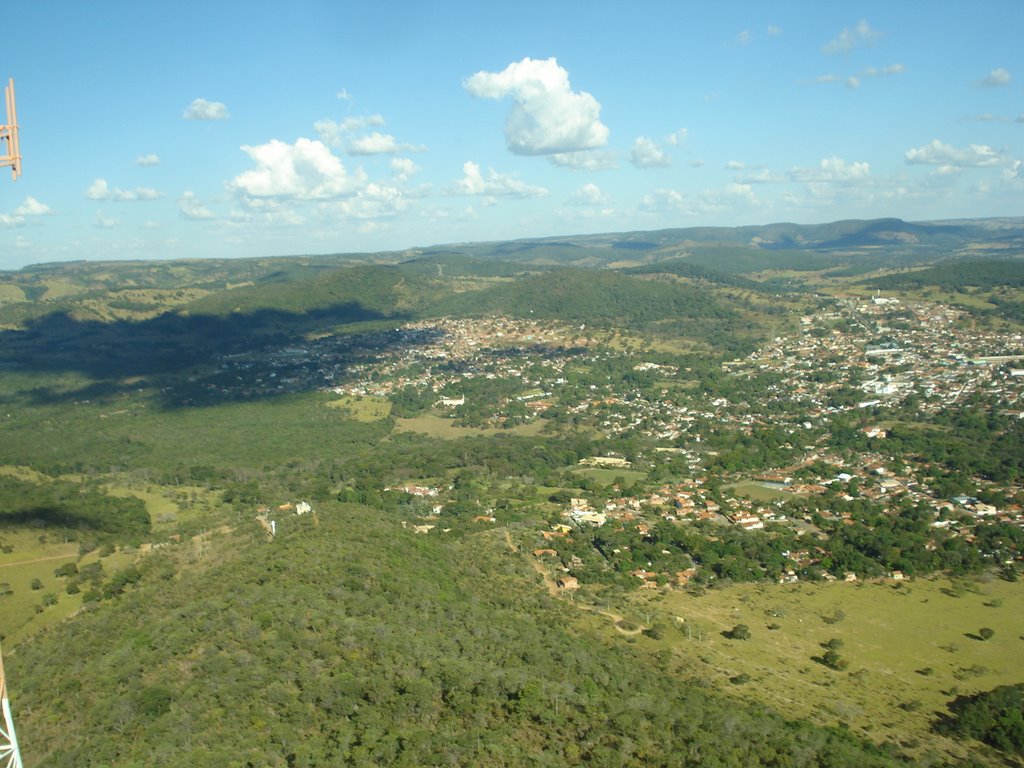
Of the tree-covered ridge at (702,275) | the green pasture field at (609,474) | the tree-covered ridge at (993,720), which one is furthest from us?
the tree-covered ridge at (702,275)

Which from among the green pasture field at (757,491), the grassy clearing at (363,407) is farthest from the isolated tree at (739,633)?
the grassy clearing at (363,407)

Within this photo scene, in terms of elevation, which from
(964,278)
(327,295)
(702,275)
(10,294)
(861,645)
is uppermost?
(10,294)

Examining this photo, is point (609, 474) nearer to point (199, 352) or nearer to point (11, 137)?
point (11, 137)

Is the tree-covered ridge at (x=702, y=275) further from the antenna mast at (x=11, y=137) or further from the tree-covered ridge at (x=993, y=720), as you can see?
the antenna mast at (x=11, y=137)

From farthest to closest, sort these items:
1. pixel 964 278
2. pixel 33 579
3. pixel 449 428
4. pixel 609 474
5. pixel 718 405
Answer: pixel 964 278 < pixel 718 405 < pixel 449 428 < pixel 609 474 < pixel 33 579

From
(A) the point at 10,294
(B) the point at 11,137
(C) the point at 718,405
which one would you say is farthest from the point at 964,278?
(A) the point at 10,294

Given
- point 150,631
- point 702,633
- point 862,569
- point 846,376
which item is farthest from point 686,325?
point 150,631
